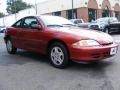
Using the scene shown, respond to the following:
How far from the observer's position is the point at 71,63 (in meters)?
6.76

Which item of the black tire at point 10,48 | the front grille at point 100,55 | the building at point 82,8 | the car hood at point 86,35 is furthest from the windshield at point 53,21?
the building at point 82,8

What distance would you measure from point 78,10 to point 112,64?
112 feet

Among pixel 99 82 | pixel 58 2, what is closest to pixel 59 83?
pixel 99 82

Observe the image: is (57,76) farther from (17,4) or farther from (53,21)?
(17,4)

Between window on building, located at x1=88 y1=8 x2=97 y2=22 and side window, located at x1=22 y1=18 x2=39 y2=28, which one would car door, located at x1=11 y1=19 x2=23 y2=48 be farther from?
window on building, located at x1=88 y1=8 x2=97 y2=22

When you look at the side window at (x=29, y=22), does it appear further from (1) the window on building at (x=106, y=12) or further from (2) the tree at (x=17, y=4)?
(2) the tree at (x=17, y=4)

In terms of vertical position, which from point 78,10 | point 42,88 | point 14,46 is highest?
point 78,10

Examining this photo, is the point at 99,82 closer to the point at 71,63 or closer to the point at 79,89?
the point at 79,89

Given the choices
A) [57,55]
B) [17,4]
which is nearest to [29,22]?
[57,55]

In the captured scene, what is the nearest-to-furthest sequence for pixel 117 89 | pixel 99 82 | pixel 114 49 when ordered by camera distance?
1. pixel 117 89
2. pixel 99 82
3. pixel 114 49

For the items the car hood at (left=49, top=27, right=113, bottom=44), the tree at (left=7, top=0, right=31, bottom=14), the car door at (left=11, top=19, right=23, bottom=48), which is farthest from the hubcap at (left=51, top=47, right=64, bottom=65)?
the tree at (left=7, top=0, right=31, bottom=14)

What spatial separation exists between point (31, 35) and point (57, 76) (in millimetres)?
2012

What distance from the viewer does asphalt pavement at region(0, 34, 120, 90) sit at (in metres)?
4.87

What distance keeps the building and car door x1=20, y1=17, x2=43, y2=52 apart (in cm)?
3253
